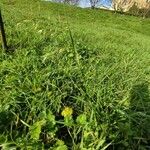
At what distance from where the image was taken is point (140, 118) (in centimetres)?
333

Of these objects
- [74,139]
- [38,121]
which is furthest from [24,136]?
[74,139]

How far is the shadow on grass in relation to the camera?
3.13m

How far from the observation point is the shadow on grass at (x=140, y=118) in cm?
313

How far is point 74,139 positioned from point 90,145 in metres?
0.23

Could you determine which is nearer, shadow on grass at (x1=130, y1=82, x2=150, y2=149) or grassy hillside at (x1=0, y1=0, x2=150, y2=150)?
grassy hillside at (x1=0, y1=0, x2=150, y2=150)

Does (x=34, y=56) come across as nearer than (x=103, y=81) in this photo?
No

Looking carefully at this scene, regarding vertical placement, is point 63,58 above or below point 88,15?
above

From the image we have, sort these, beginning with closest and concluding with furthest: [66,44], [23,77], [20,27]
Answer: [23,77], [66,44], [20,27]

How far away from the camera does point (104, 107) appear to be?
3338 mm

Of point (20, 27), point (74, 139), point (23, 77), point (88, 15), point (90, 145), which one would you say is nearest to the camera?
point (90, 145)

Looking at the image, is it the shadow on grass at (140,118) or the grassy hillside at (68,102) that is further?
the shadow on grass at (140,118)

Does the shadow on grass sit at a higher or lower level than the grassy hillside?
lower

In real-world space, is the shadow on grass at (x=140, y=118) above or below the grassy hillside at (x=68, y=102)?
below

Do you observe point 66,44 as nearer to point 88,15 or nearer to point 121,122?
point 121,122
